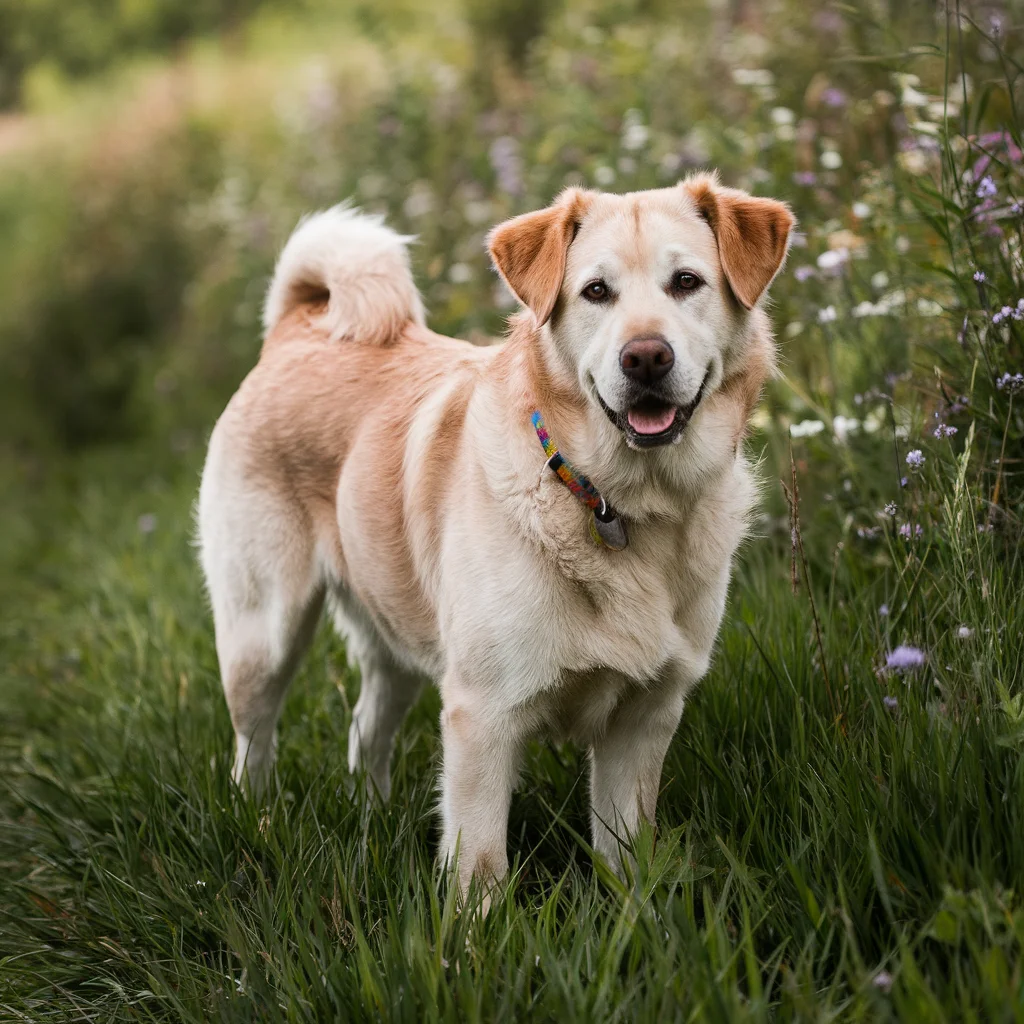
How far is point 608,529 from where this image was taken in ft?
8.93

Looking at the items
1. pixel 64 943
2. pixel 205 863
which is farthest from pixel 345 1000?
pixel 64 943

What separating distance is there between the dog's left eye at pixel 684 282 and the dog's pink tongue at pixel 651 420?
0.31 meters

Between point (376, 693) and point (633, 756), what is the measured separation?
1248mm

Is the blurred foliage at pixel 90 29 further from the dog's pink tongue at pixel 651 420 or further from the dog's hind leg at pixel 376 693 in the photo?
Result: the dog's pink tongue at pixel 651 420

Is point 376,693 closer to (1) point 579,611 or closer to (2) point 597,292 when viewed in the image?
(1) point 579,611

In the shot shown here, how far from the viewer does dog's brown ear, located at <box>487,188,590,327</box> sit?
2.79m

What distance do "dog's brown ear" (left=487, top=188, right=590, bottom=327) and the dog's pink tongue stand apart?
1.17 ft

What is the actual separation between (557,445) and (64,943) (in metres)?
1.76

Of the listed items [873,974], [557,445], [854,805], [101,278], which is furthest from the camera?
[101,278]

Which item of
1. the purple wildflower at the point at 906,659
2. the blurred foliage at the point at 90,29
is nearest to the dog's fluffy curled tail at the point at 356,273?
the purple wildflower at the point at 906,659

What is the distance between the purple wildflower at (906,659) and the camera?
2.58m

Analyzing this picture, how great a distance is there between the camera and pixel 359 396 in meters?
3.59

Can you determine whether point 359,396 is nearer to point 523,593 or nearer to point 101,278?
point 523,593

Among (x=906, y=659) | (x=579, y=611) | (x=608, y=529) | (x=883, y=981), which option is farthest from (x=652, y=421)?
(x=883, y=981)
